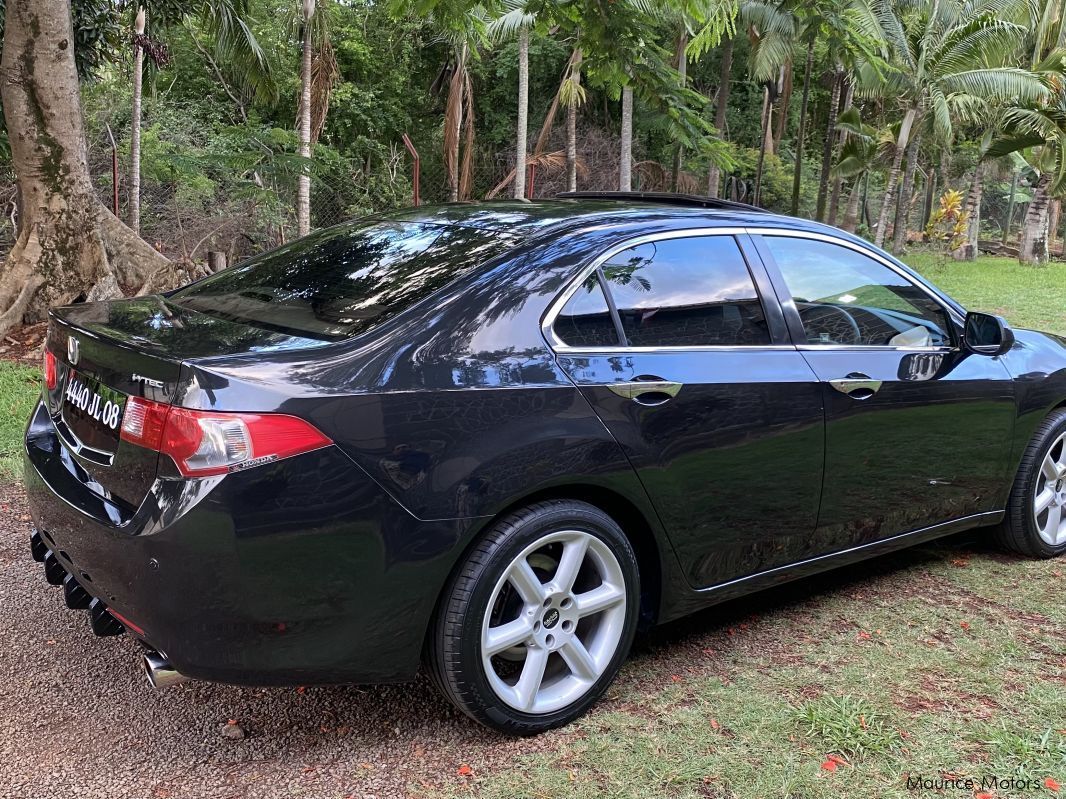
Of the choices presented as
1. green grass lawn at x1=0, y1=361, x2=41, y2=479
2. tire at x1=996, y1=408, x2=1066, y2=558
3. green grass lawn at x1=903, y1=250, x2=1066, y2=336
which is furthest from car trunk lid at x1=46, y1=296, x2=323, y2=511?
green grass lawn at x1=903, y1=250, x2=1066, y2=336

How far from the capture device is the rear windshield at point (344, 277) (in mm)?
2825

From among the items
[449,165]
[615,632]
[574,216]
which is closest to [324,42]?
[449,165]

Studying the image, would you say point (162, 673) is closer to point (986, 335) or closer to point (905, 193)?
point (986, 335)

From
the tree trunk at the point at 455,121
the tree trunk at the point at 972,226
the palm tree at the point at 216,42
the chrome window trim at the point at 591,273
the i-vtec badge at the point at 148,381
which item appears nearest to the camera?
the i-vtec badge at the point at 148,381

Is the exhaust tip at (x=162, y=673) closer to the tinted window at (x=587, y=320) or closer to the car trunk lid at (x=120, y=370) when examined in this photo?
the car trunk lid at (x=120, y=370)

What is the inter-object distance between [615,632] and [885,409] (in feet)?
4.77

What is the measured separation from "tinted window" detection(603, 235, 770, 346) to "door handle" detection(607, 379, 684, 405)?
0.14 meters

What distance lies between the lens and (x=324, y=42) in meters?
14.2

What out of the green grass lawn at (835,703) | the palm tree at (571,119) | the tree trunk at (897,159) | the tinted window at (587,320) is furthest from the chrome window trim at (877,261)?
the tree trunk at (897,159)

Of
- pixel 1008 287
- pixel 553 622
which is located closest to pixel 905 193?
pixel 1008 287

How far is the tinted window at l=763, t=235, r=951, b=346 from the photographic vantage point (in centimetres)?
361

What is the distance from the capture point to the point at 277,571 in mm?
2395

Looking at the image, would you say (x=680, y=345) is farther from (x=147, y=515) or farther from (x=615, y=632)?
(x=147, y=515)

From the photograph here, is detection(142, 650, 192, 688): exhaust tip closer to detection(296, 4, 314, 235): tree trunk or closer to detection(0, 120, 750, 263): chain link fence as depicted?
detection(0, 120, 750, 263): chain link fence
